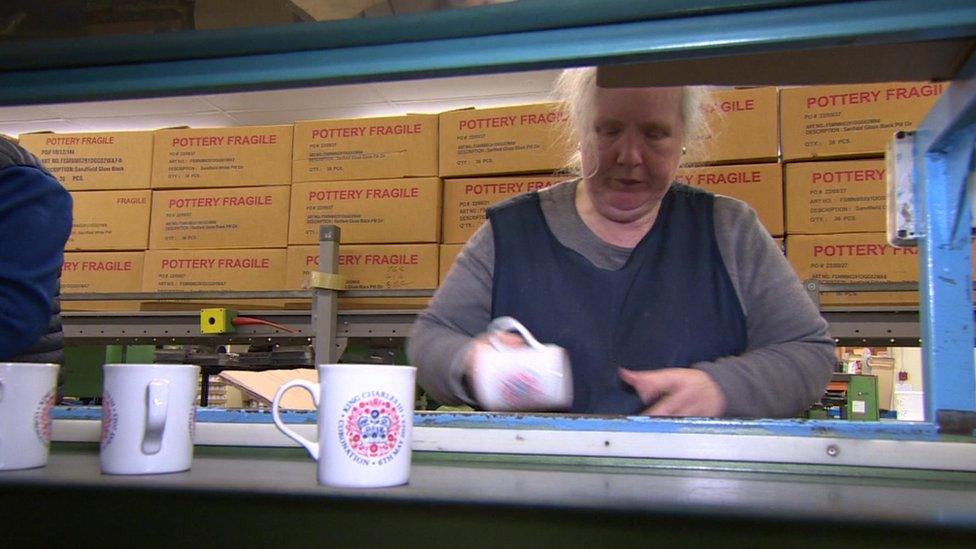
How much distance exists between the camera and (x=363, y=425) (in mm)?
550

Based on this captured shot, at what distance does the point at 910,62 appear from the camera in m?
0.66

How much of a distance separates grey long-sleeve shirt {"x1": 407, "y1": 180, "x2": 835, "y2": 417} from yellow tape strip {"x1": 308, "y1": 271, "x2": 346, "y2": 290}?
4.16ft

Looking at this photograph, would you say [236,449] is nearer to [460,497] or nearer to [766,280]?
[460,497]

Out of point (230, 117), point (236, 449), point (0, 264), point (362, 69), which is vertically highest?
point (230, 117)

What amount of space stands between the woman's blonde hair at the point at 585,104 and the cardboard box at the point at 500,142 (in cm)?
113

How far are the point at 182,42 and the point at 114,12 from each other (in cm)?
7

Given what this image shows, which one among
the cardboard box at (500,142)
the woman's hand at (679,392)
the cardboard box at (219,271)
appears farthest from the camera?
the cardboard box at (219,271)

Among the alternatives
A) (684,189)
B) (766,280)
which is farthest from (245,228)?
(766,280)

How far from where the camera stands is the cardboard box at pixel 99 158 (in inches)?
111

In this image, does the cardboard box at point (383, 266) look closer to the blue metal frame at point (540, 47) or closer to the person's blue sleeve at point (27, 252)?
the person's blue sleeve at point (27, 252)

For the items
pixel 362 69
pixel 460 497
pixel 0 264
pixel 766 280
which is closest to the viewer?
pixel 460 497

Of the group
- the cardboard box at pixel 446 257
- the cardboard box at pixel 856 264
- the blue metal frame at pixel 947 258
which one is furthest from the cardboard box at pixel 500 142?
the blue metal frame at pixel 947 258

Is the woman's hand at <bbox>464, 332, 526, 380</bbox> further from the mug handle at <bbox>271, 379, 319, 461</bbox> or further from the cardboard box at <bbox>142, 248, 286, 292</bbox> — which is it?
the cardboard box at <bbox>142, 248, 286, 292</bbox>

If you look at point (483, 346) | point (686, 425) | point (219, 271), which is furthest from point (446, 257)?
point (686, 425)
